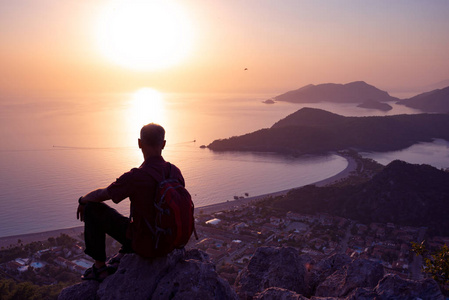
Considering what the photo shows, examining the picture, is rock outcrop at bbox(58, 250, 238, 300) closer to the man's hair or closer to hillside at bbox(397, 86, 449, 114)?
the man's hair

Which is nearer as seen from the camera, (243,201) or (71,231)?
(71,231)

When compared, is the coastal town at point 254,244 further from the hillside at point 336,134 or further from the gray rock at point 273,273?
the hillside at point 336,134

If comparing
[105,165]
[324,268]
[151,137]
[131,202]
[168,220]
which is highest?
[151,137]

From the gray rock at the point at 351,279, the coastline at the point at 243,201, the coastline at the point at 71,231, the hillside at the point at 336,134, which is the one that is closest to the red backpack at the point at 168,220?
the gray rock at the point at 351,279

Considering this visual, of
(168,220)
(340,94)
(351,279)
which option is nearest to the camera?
(168,220)

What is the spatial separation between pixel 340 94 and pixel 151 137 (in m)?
195

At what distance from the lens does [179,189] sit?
308 cm

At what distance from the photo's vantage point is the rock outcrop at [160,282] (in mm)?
3203

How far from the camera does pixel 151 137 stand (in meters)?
3.18

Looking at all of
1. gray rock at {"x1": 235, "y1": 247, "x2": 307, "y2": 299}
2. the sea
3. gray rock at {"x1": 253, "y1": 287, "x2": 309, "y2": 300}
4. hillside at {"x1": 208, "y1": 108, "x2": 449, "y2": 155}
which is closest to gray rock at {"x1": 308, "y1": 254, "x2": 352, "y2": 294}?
gray rock at {"x1": 235, "y1": 247, "x2": 307, "y2": 299}

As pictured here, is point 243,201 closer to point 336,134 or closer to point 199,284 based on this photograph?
point 199,284

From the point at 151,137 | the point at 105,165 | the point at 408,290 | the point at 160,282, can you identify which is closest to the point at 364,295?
the point at 408,290

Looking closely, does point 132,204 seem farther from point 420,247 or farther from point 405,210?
point 405,210

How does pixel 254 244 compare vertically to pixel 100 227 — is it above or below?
below
